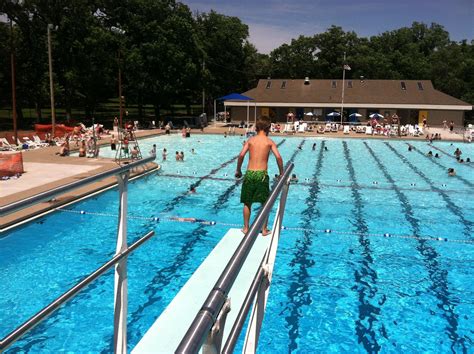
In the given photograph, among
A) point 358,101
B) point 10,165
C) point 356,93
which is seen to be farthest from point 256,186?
point 356,93

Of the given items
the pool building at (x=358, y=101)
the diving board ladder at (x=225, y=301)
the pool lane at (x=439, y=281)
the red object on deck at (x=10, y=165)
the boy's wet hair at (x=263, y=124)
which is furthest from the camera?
the pool building at (x=358, y=101)

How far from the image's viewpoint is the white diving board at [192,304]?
3.51 meters

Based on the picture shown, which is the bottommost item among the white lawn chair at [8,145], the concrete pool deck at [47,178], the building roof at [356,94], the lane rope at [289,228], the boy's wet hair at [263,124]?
the lane rope at [289,228]

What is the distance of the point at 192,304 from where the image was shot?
4023mm

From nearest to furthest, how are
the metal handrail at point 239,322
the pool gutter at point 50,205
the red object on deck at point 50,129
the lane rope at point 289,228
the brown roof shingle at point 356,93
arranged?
the metal handrail at point 239,322
the pool gutter at point 50,205
the lane rope at point 289,228
the red object on deck at point 50,129
the brown roof shingle at point 356,93

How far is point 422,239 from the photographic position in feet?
36.5

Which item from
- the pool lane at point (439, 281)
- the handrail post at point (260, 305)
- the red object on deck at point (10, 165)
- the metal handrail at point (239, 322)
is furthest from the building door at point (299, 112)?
the metal handrail at point (239, 322)

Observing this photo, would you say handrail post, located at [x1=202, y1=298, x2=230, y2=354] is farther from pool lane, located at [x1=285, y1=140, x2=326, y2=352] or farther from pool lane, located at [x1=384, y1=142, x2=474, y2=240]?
pool lane, located at [x1=384, y1=142, x2=474, y2=240]

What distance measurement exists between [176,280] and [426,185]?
1255 centimetres

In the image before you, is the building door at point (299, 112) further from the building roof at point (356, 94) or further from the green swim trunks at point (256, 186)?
the green swim trunks at point (256, 186)

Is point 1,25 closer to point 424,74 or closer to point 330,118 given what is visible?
point 330,118

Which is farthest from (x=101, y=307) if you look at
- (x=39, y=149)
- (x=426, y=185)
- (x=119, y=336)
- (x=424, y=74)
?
(x=424, y=74)

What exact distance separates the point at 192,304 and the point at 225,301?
110 inches

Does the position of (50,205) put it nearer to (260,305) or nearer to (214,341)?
(260,305)
